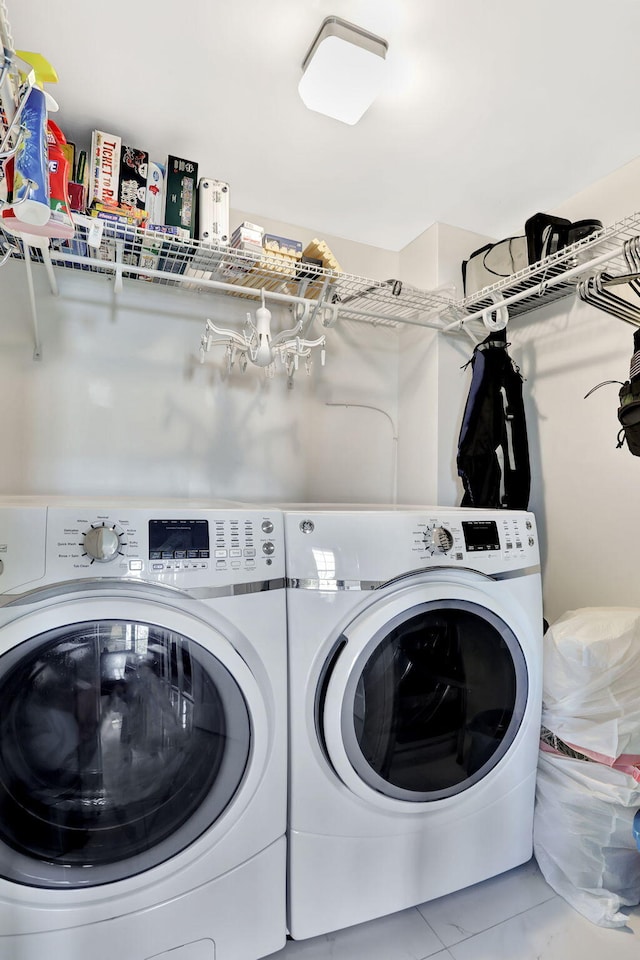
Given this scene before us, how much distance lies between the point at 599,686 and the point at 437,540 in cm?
57

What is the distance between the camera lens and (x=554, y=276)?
166 centimetres

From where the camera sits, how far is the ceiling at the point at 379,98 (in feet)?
4.04

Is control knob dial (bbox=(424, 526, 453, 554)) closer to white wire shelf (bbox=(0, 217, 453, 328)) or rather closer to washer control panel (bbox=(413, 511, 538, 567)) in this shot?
washer control panel (bbox=(413, 511, 538, 567))

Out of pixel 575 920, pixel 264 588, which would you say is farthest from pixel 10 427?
pixel 575 920

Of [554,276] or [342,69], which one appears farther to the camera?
[554,276]

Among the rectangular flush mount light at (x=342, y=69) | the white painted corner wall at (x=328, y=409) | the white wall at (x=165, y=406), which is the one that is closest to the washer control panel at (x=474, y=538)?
the white painted corner wall at (x=328, y=409)

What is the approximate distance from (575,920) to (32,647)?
144 cm

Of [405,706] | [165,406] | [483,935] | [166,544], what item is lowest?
[483,935]

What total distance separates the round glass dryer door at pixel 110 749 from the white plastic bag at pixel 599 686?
0.85 m

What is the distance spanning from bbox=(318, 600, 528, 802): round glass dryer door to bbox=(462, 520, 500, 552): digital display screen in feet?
0.51

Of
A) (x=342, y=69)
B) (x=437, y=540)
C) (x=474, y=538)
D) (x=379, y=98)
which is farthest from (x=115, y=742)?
(x=379, y=98)

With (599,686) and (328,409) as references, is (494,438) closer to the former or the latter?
(328,409)

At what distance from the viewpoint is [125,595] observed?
937 mm

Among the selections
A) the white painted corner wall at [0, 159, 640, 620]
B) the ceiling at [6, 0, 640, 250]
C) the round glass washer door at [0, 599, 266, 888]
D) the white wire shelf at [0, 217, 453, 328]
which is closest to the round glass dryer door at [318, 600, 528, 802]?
the round glass washer door at [0, 599, 266, 888]
